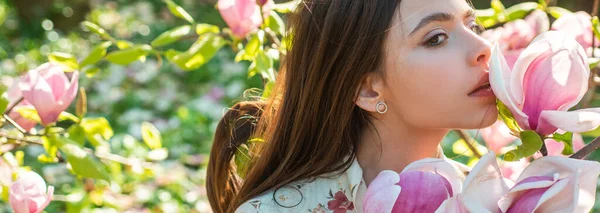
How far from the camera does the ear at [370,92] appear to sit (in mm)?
1155

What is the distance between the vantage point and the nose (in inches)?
40.7

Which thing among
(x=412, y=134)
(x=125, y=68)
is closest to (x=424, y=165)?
(x=412, y=134)

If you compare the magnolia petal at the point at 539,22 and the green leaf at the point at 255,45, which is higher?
the green leaf at the point at 255,45

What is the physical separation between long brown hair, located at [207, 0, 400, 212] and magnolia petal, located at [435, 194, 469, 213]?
1.45 feet

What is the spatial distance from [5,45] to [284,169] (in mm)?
3345

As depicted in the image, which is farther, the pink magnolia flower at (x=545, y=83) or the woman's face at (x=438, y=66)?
the woman's face at (x=438, y=66)

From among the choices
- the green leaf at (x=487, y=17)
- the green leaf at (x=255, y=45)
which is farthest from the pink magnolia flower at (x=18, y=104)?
the green leaf at (x=487, y=17)

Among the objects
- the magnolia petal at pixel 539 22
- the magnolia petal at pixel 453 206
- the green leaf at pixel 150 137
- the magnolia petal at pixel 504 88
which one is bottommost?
the green leaf at pixel 150 137

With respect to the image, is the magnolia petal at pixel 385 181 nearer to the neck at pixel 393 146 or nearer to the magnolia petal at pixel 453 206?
the magnolia petal at pixel 453 206

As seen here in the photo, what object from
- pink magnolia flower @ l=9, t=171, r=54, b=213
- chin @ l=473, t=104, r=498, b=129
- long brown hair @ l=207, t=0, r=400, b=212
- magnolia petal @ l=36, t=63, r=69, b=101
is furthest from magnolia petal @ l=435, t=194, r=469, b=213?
magnolia petal @ l=36, t=63, r=69, b=101

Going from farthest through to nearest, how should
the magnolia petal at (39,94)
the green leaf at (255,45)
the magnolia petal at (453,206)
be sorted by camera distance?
the green leaf at (255,45) → the magnolia petal at (39,94) → the magnolia petal at (453,206)

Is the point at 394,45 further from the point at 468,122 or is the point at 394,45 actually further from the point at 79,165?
the point at 79,165

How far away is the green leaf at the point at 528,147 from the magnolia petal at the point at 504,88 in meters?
0.02

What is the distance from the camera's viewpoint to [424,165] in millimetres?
748
